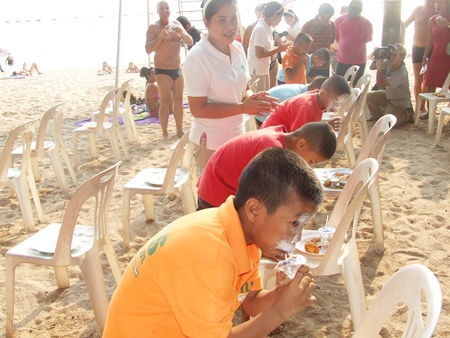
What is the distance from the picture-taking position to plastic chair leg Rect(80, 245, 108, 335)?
2500 mm

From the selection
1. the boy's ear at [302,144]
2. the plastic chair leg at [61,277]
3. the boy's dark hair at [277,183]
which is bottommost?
the plastic chair leg at [61,277]

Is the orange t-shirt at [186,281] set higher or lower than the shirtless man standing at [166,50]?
lower

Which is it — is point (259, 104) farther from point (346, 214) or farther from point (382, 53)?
point (382, 53)

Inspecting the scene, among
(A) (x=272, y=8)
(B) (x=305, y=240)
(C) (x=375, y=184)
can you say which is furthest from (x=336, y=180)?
(A) (x=272, y=8)

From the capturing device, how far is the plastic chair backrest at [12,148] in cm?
390

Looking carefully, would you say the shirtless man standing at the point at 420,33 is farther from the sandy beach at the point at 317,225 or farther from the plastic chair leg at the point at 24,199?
the plastic chair leg at the point at 24,199

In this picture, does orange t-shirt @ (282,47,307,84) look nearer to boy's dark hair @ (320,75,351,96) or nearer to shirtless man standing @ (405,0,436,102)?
shirtless man standing @ (405,0,436,102)

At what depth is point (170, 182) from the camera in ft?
11.6

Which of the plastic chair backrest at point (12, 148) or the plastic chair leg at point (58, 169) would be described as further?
the plastic chair leg at point (58, 169)

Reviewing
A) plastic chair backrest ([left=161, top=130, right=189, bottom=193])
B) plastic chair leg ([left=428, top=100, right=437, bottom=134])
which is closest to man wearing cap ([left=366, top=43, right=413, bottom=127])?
plastic chair leg ([left=428, top=100, right=437, bottom=134])

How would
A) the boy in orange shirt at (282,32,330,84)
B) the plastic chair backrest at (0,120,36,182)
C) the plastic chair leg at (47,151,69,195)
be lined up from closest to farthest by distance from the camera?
1. the plastic chair backrest at (0,120,36,182)
2. the plastic chair leg at (47,151,69,195)
3. the boy in orange shirt at (282,32,330,84)

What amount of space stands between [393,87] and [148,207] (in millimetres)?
3937

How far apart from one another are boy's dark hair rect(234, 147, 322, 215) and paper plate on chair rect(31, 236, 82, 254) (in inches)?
58.1

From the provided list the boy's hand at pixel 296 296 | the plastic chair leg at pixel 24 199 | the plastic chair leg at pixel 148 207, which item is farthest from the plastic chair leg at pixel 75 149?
the boy's hand at pixel 296 296
